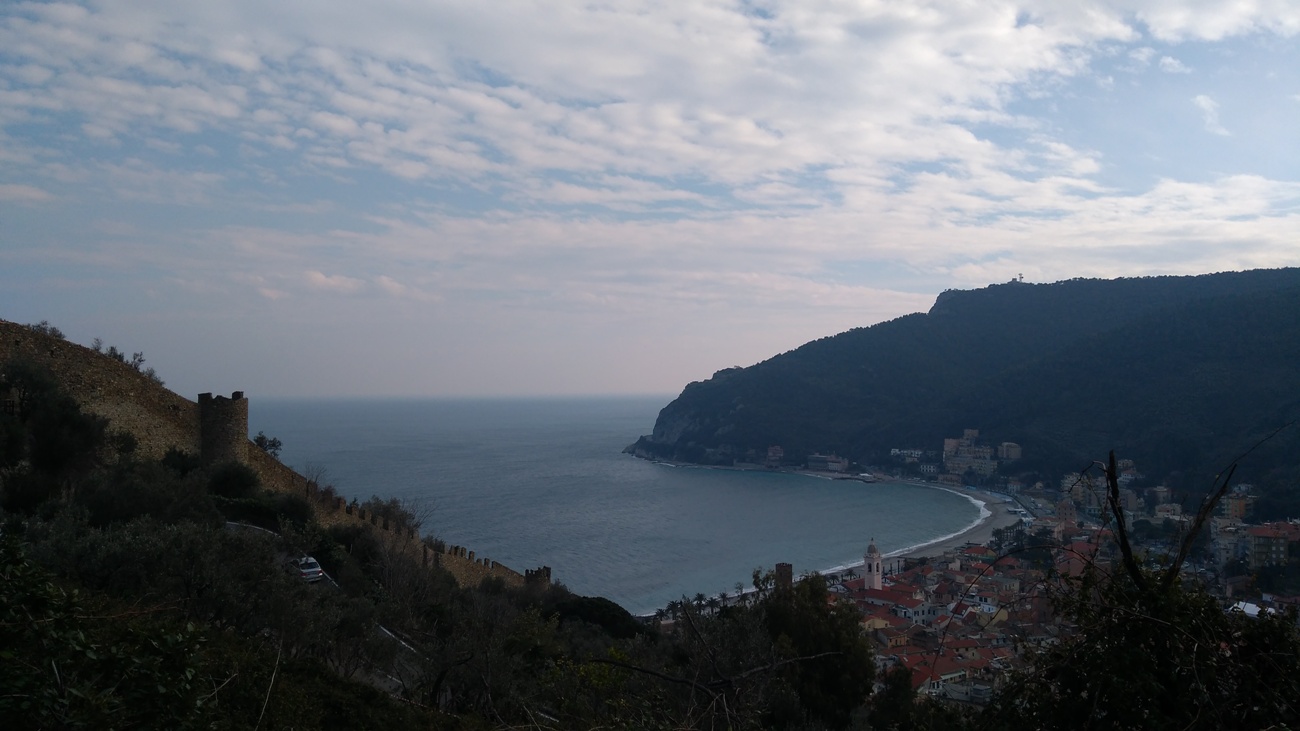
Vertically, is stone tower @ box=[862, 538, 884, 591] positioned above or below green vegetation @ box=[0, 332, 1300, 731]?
below

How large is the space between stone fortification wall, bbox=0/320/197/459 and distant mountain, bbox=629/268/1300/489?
44538mm

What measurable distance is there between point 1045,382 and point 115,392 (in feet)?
250

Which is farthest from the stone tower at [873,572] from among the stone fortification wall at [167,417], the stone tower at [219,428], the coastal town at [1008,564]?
the stone tower at [219,428]

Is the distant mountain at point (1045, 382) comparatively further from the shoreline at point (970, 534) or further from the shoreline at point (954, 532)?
the shoreline at point (970, 534)

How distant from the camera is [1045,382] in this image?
2904 inches

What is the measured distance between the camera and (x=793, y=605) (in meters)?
9.94

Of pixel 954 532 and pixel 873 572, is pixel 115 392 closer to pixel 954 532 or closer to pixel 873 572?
A: pixel 873 572

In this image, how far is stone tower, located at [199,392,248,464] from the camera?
1431 cm

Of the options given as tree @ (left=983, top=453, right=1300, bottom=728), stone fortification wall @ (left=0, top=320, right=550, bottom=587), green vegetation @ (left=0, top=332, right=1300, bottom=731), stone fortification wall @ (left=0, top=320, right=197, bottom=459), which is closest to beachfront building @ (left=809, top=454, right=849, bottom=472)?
green vegetation @ (left=0, top=332, right=1300, bottom=731)

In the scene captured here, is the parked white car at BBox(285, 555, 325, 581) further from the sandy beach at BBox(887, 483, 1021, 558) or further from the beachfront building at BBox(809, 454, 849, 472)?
the beachfront building at BBox(809, 454, 849, 472)

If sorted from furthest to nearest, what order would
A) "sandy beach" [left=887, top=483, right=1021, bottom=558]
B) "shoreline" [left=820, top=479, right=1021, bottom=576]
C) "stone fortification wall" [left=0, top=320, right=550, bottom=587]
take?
1. "sandy beach" [left=887, top=483, right=1021, bottom=558]
2. "shoreline" [left=820, top=479, right=1021, bottom=576]
3. "stone fortification wall" [left=0, top=320, right=550, bottom=587]

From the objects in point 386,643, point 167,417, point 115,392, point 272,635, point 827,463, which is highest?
point 115,392

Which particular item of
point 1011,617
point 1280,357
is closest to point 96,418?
point 1011,617

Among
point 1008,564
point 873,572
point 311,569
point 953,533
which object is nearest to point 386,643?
point 311,569
